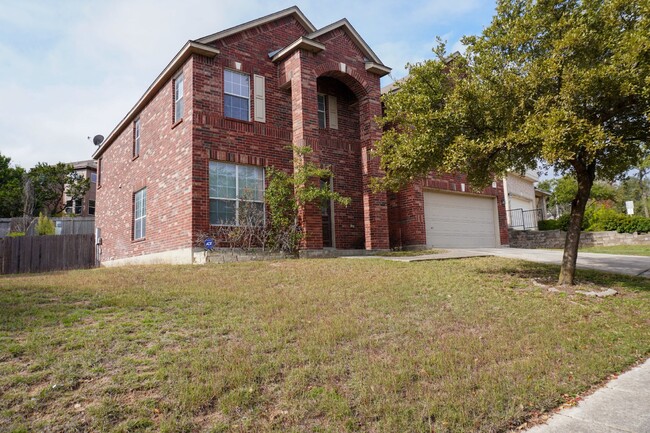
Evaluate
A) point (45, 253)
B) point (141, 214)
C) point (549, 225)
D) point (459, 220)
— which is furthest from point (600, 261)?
point (45, 253)

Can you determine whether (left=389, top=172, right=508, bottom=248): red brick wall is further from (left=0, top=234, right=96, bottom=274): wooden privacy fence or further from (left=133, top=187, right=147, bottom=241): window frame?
(left=0, top=234, right=96, bottom=274): wooden privacy fence

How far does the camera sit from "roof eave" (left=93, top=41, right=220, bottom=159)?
1226 centimetres

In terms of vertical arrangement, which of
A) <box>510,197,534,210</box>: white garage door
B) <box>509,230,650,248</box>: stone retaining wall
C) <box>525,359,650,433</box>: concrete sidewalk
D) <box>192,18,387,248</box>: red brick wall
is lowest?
<box>525,359,650,433</box>: concrete sidewalk

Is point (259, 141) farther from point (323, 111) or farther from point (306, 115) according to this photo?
point (323, 111)

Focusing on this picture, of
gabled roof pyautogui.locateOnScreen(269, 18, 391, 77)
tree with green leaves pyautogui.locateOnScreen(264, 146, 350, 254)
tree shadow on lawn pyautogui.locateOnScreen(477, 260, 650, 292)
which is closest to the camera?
tree shadow on lawn pyautogui.locateOnScreen(477, 260, 650, 292)

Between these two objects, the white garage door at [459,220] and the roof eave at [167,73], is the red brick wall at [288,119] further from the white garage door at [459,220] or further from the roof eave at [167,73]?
the white garage door at [459,220]

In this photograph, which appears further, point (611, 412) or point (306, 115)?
point (306, 115)

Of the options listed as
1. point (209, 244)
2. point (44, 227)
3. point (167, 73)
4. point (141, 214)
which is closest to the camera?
point (209, 244)

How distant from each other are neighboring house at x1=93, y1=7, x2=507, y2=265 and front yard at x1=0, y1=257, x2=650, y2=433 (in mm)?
4868

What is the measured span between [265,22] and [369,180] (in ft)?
19.6

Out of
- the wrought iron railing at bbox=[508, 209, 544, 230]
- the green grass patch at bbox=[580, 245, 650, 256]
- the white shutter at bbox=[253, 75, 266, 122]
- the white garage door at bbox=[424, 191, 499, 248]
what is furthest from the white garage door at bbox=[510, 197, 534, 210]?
the white shutter at bbox=[253, 75, 266, 122]

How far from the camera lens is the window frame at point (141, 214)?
49.1 ft

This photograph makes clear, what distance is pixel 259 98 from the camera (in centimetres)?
1342

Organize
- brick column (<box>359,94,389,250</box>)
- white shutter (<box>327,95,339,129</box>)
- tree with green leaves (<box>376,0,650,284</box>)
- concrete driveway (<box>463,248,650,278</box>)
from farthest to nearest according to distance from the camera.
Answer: white shutter (<box>327,95,339,129</box>) → brick column (<box>359,94,389,250</box>) → concrete driveway (<box>463,248,650,278</box>) → tree with green leaves (<box>376,0,650,284</box>)
